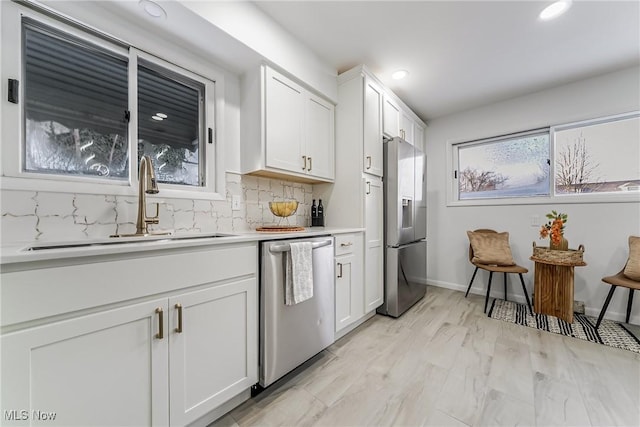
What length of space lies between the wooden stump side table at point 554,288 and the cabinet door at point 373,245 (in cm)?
158

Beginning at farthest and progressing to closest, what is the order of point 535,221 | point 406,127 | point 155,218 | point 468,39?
1. point 406,127
2. point 535,221
3. point 468,39
4. point 155,218

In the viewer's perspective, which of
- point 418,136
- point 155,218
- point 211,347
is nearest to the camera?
point 211,347

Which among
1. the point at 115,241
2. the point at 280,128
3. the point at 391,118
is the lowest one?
the point at 115,241

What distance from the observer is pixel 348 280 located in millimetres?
2086

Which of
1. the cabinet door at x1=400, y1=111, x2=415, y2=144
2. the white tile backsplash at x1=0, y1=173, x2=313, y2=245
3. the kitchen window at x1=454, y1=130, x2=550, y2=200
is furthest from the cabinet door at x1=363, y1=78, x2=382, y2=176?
the kitchen window at x1=454, y1=130, x2=550, y2=200

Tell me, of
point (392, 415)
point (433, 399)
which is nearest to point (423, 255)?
point (433, 399)

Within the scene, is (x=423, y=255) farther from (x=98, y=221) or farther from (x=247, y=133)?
(x=98, y=221)

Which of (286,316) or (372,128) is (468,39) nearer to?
(372,128)

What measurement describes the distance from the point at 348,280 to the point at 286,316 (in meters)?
0.77

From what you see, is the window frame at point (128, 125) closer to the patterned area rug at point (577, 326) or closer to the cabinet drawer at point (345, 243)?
the cabinet drawer at point (345, 243)

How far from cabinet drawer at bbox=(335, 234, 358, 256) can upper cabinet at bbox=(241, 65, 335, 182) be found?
2.09 feet

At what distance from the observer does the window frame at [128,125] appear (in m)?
1.12

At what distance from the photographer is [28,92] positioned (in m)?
1.18

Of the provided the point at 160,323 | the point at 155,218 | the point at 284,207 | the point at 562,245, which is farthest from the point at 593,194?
the point at 155,218
